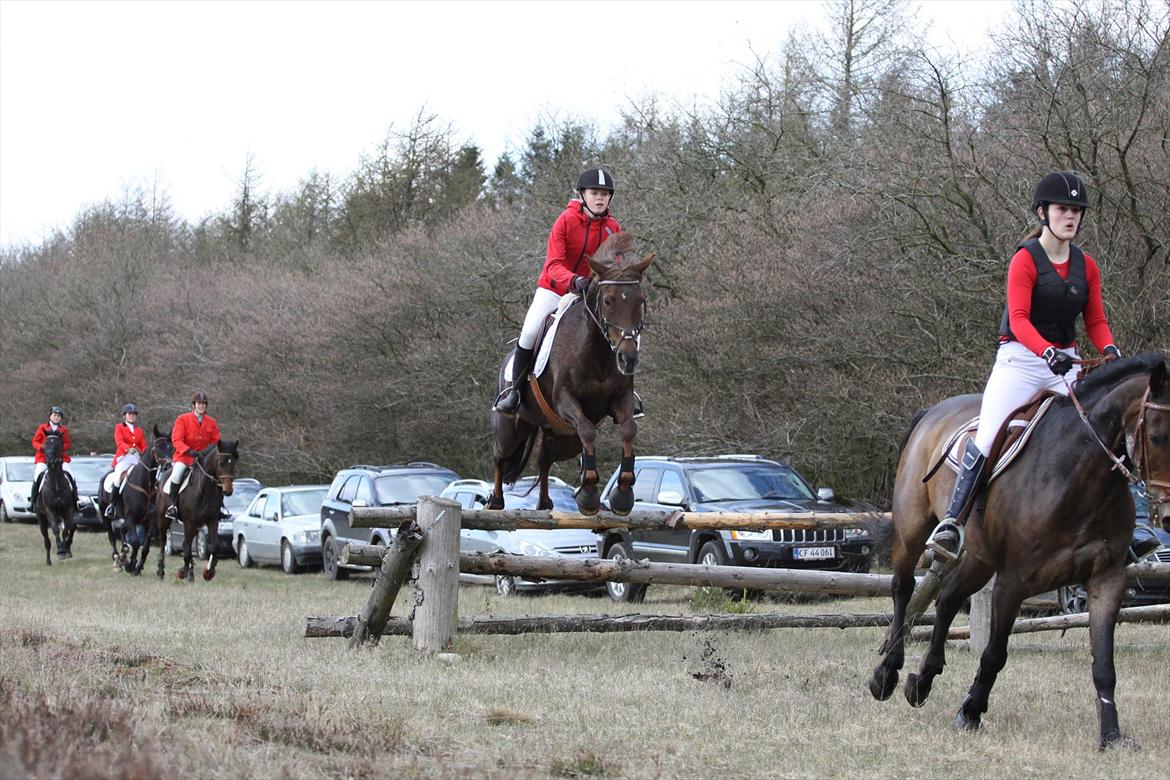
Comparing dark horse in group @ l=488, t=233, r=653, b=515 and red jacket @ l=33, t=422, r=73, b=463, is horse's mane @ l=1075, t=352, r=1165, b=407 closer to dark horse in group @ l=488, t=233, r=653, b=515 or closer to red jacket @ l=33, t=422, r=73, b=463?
dark horse in group @ l=488, t=233, r=653, b=515

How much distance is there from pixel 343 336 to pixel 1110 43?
22.8 meters

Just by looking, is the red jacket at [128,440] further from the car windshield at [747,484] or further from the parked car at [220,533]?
the car windshield at [747,484]

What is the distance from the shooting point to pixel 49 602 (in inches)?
641

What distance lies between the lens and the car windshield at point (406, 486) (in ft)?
72.6

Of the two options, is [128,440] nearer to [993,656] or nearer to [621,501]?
[621,501]

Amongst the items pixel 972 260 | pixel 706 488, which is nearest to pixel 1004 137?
pixel 972 260

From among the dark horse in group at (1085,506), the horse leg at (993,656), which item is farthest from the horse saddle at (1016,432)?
the horse leg at (993,656)

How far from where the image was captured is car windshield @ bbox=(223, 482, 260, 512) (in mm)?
31734

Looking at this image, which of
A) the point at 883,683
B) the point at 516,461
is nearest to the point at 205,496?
the point at 516,461

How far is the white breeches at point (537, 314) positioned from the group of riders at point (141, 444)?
1040 cm


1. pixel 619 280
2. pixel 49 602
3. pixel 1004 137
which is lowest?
pixel 49 602

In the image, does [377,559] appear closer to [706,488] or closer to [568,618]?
[568,618]

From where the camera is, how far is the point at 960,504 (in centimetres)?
783

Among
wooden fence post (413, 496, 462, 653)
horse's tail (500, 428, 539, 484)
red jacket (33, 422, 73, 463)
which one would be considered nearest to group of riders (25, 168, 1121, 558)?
wooden fence post (413, 496, 462, 653)
